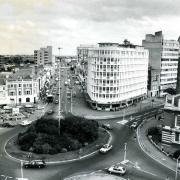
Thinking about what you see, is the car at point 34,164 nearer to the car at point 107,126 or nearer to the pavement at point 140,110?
the pavement at point 140,110

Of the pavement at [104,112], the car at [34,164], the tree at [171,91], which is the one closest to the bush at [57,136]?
the car at [34,164]

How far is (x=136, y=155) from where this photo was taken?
6562 centimetres

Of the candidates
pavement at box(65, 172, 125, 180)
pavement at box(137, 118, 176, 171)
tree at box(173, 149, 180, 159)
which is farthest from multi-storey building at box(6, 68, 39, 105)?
tree at box(173, 149, 180, 159)

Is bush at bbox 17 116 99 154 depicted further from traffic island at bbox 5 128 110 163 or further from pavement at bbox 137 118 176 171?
pavement at bbox 137 118 176 171

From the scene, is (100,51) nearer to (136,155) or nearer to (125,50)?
(125,50)

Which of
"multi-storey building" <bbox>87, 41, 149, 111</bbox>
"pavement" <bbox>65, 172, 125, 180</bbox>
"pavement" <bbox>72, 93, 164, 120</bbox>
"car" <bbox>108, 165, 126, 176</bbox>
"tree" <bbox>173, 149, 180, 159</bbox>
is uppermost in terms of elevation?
"multi-storey building" <bbox>87, 41, 149, 111</bbox>

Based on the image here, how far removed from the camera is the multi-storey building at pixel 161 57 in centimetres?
14338

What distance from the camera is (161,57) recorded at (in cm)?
14375

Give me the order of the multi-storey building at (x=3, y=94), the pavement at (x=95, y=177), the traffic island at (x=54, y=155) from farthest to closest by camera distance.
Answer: the multi-storey building at (x=3, y=94), the traffic island at (x=54, y=155), the pavement at (x=95, y=177)

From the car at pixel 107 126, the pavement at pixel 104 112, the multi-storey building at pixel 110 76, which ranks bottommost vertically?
the car at pixel 107 126

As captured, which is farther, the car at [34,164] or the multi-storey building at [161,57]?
the multi-storey building at [161,57]

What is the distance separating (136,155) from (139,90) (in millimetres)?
64545

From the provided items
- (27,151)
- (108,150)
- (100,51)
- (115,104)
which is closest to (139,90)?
(115,104)

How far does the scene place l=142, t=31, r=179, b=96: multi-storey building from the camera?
143375mm
